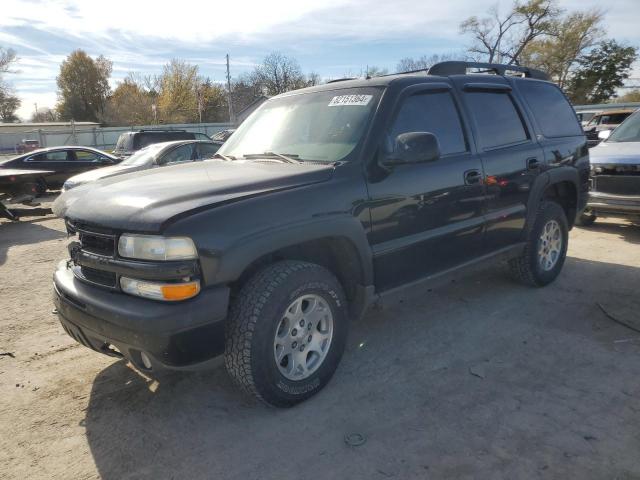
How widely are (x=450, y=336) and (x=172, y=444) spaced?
88.0 inches

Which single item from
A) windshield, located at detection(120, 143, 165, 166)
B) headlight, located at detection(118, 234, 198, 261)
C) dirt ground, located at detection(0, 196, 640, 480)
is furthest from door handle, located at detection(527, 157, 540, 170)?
windshield, located at detection(120, 143, 165, 166)

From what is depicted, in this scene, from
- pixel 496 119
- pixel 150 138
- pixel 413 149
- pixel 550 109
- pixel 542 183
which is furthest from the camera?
pixel 150 138

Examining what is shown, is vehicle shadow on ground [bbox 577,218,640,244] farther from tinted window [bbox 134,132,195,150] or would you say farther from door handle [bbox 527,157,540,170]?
tinted window [bbox 134,132,195,150]

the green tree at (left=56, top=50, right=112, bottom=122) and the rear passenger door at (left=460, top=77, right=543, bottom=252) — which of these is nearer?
the rear passenger door at (left=460, top=77, right=543, bottom=252)

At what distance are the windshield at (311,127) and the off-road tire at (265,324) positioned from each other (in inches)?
33.9

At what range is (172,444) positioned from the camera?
261 cm

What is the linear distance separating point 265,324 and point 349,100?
175 cm

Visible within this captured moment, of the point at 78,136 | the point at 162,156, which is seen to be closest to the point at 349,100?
the point at 162,156

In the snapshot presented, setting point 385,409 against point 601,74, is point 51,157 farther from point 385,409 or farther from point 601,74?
point 601,74

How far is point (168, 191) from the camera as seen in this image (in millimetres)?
2672

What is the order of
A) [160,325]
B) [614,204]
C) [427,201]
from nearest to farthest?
[160,325], [427,201], [614,204]

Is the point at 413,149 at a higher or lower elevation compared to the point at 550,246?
higher

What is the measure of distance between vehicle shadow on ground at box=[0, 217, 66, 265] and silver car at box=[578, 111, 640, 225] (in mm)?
8469

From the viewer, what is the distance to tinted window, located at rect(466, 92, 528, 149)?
394cm
